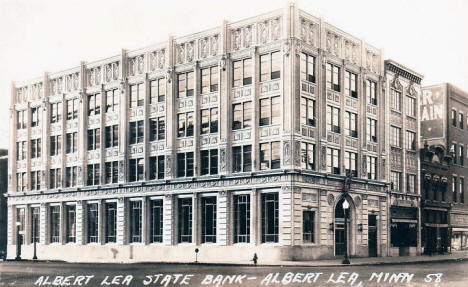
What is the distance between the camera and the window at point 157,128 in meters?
53.7

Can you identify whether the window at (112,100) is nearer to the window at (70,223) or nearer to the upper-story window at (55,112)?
the upper-story window at (55,112)

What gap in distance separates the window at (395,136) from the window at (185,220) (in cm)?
1961

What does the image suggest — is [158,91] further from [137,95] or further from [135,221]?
[135,221]

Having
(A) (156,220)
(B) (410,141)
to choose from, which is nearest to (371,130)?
(B) (410,141)

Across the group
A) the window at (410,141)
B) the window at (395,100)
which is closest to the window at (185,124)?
the window at (395,100)

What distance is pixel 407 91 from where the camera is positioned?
59.7m

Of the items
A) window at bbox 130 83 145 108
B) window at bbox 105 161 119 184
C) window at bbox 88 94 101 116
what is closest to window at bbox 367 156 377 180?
window at bbox 130 83 145 108

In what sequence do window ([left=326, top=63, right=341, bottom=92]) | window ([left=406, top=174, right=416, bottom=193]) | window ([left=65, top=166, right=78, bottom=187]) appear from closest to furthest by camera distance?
window ([left=326, top=63, right=341, bottom=92]), window ([left=406, top=174, right=416, bottom=193]), window ([left=65, top=166, right=78, bottom=187])

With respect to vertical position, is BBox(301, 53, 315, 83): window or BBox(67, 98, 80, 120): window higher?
BBox(301, 53, 315, 83): window

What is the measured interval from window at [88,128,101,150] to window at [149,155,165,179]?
23.7 ft

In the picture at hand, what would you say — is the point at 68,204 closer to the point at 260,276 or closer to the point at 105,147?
the point at 105,147

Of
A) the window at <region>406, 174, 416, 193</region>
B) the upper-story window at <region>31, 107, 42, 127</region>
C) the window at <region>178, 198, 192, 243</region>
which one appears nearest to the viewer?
the window at <region>178, 198, 192, 243</region>

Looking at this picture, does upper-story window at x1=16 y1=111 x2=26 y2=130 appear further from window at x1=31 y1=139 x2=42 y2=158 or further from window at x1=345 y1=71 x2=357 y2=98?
window at x1=345 y1=71 x2=357 y2=98

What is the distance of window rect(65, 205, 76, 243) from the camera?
60641mm
